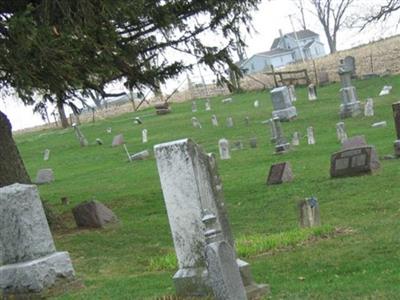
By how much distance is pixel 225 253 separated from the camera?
5.68 metres

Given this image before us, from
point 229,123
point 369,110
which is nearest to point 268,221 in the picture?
point 369,110

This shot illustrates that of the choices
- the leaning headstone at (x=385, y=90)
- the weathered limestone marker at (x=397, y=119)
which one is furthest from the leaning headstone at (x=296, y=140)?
the leaning headstone at (x=385, y=90)

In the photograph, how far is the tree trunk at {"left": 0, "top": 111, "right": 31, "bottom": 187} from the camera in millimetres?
14070

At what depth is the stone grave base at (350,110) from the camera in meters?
28.4

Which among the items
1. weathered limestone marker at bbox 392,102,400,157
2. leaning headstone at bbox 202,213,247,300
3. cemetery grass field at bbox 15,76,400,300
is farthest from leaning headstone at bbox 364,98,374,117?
leaning headstone at bbox 202,213,247,300

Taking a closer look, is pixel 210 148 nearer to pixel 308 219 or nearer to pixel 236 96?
pixel 308 219

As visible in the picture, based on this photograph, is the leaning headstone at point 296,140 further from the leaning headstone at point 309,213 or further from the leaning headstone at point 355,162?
the leaning headstone at point 309,213

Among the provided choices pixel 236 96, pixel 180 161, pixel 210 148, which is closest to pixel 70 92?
pixel 180 161

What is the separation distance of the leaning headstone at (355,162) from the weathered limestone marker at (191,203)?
8.72 m

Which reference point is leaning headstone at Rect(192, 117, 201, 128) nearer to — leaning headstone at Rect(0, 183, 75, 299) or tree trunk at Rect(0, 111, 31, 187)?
tree trunk at Rect(0, 111, 31, 187)

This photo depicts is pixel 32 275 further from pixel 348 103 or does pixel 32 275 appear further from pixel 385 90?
pixel 385 90

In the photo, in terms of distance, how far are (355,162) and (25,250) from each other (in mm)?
8669

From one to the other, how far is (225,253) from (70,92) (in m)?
8.81

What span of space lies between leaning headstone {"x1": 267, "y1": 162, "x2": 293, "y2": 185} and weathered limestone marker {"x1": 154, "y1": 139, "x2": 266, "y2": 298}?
9383 mm
